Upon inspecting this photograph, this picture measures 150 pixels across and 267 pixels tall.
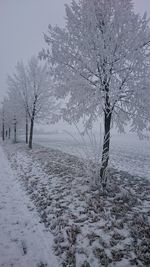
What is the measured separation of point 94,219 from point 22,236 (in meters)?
1.93

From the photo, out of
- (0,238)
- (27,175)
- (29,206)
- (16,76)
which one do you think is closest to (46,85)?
(16,76)

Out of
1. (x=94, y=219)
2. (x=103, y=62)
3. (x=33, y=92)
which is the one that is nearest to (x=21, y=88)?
(x=33, y=92)

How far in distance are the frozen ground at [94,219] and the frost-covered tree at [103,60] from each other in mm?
1108

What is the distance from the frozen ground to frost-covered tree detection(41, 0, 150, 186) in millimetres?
1108

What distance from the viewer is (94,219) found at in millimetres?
4480

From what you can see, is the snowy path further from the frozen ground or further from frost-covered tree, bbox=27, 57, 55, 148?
frost-covered tree, bbox=27, 57, 55, 148

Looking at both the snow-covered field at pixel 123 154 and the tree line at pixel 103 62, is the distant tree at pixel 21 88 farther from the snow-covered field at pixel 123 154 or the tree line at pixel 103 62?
the tree line at pixel 103 62

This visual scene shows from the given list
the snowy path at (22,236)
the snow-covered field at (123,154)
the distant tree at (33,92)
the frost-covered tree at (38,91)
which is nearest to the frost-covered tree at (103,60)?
the snow-covered field at (123,154)

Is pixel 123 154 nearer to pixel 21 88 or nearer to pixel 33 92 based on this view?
pixel 33 92

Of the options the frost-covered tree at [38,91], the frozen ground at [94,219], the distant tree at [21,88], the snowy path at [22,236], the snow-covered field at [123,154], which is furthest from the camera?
the distant tree at [21,88]

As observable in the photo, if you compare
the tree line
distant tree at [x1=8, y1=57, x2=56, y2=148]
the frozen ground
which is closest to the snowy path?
the frozen ground

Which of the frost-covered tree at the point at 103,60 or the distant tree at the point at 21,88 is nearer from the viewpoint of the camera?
the frost-covered tree at the point at 103,60

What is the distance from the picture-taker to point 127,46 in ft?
18.7

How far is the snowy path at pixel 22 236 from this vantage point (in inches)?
140
